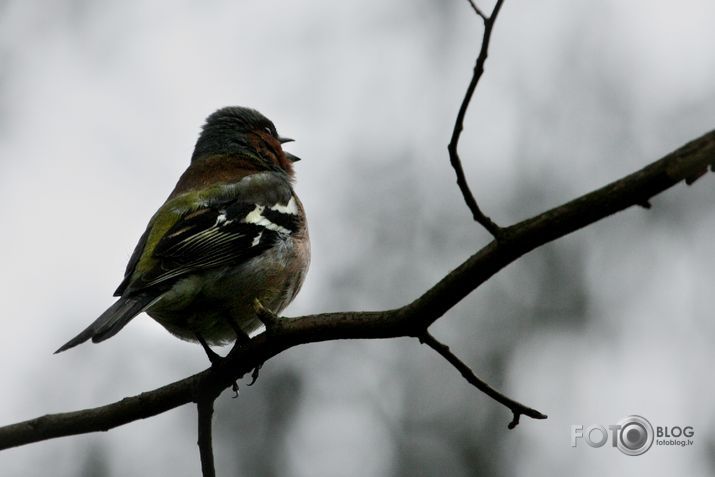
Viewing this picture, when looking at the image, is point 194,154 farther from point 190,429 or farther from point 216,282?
point 190,429

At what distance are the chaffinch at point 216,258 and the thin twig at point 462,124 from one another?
1879 mm

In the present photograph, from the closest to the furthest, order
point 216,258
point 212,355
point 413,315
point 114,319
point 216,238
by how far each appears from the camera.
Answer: point 413,315, point 114,319, point 212,355, point 216,258, point 216,238

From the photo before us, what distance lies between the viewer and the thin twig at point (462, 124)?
322cm

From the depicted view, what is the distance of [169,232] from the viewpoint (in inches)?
217

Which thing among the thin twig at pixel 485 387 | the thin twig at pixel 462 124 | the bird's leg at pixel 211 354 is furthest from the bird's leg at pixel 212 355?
the thin twig at pixel 462 124

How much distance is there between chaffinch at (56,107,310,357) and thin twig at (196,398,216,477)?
560 millimetres

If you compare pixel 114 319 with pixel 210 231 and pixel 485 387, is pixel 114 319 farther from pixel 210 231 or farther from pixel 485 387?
pixel 485 387

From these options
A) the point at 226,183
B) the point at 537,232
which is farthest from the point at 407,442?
the point at 537,232

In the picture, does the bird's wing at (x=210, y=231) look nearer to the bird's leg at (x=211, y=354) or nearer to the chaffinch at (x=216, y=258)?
the chaffinch at (x=216, y=258)

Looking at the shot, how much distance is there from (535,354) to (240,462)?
142 inches

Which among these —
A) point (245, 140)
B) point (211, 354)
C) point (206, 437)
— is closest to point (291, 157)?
point (245, 140)

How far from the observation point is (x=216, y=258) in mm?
5238

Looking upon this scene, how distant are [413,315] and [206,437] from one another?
1.38 meters

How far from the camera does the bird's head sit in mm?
7188
